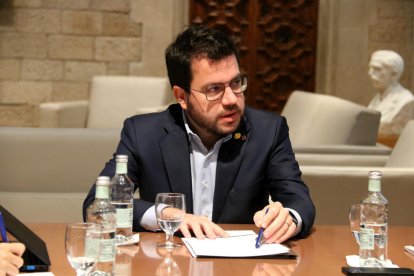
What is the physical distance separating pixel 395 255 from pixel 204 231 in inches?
20.5

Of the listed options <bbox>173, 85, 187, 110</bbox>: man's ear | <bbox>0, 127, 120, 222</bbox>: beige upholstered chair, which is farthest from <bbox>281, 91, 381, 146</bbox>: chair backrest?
<bbox>173, 85, 187, 110</bbox>: man's ear

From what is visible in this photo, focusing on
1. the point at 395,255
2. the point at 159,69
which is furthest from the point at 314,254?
the point at 159,69

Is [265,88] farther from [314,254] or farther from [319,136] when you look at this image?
[314,254]

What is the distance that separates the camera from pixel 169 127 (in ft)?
9.14

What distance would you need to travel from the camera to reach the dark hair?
2.65 meters

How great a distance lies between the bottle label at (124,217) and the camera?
216cm

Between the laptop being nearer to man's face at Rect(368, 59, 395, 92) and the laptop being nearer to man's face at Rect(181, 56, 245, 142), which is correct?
man's face at Rect(181, 56, 245, 142)

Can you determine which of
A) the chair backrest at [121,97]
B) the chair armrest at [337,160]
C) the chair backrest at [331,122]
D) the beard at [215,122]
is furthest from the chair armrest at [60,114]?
the beard at [215,122]

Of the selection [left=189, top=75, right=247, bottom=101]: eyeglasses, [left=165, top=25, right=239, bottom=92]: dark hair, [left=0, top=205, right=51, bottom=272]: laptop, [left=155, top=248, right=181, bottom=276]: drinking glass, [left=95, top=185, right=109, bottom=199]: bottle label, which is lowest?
[left=155, top=248, right=181, bottom=276]: drinking glass

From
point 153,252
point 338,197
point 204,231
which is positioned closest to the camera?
point 153,252

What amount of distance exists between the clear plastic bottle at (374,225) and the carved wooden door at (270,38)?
21.8ft

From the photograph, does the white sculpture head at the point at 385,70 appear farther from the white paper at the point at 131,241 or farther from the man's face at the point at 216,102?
the white paper at the point at 131,241

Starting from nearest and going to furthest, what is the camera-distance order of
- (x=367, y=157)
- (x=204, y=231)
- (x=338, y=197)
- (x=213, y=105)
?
(x=204, y=231), (x=213, y=105), (x=338, y=197), (x=367, y=157)

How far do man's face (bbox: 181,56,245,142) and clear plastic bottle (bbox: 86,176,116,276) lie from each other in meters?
0.79
